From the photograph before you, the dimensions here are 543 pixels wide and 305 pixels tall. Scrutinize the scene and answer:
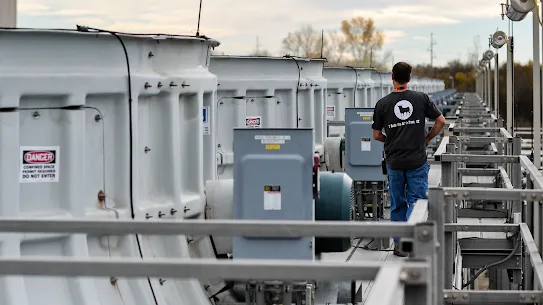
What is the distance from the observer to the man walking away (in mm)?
9344

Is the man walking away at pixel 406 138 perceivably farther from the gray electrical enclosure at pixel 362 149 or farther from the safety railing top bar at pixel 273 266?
the safety railing top bar at pixel 273 266

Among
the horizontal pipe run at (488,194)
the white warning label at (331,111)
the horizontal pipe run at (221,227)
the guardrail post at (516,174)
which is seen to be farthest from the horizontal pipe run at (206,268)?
the white warning label at (331,111)

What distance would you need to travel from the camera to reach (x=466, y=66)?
139 m

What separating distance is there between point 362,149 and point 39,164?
6.74 metres

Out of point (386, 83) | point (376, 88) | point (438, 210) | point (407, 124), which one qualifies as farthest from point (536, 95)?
point (386, 83)

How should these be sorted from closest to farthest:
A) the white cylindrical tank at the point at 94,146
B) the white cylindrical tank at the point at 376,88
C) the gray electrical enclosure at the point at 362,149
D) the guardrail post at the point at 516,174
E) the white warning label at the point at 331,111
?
the white cylindrical tank at the point at 94,146 < the guardrail post at the point at 516,174 < the gray electrical enclosure at the point at 362,149 < the white warning label at the point at 331,111 < the white cylindrical tank at the point at 376,88

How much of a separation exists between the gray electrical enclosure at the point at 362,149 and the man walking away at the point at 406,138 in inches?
146

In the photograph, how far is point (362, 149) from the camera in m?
13.3

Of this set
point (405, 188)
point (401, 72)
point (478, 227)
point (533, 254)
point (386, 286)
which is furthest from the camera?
point (405, 188)

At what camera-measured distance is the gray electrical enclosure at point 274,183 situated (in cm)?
792

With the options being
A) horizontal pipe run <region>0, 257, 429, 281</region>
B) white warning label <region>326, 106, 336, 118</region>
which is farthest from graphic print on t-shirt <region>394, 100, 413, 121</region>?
white warning label <region>326, 106, 336, 118</region>

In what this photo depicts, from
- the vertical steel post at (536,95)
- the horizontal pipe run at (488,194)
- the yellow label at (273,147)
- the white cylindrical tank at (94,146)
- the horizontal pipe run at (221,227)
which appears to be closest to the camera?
the horizontal pipe run at (221,227)

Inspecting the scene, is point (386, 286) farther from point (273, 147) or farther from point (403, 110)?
point (403, 110)

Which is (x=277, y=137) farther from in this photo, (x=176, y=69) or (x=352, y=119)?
(x=352, y=119)
